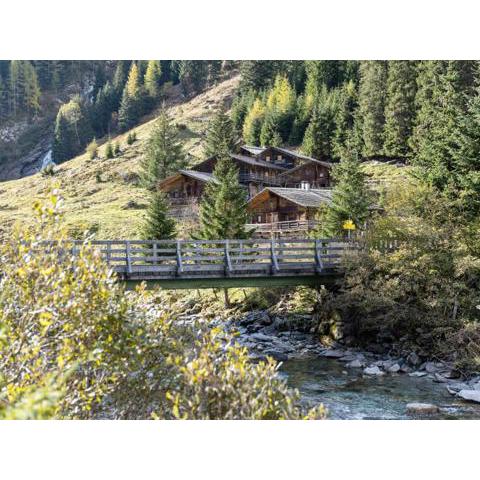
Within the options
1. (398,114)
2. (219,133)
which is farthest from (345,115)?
(219,133)

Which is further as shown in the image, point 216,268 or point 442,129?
point 442,129

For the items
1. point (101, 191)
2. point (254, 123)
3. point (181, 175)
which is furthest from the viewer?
point (254, 123)

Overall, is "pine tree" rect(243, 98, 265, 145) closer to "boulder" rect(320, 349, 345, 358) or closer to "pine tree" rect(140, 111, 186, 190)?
"pine tree" rect(140, 111, 186, 190)

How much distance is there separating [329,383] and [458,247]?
19.4ft

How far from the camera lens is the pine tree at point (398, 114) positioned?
30.2 metres

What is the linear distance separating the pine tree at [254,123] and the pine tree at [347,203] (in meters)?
21.1

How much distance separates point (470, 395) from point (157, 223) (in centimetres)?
1511

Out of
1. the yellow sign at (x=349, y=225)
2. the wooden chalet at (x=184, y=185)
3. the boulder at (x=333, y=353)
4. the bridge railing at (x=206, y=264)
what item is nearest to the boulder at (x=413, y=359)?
the boulder at (x=333, y=353)

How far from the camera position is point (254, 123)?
151ft

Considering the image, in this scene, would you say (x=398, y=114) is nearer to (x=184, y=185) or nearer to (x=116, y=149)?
(x=184, y=185)

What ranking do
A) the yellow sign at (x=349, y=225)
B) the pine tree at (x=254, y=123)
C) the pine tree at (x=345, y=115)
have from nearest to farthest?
the yellow sign at (x=349, y=225), the pine tree at (x=345, y=115), the pine tree at (x=254, y=123)

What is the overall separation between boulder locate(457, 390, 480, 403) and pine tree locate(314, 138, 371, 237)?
11.1 metres

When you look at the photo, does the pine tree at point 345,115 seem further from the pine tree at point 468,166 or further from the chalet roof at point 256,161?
the pine tree at point 468,166
